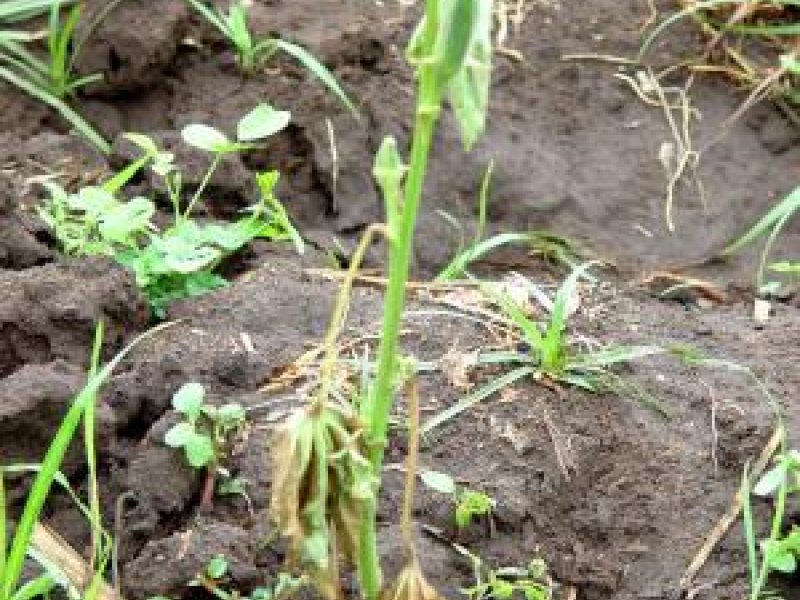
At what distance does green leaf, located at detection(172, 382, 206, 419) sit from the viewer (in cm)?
207

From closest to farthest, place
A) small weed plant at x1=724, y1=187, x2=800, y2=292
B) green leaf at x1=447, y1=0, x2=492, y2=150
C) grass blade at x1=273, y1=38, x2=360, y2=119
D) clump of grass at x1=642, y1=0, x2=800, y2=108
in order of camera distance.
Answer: green leaf at x1=447, y1=0, x2=492, y2=150 < small weed plant at x1=724, y1=187, x2=800, y2=292 < grass blade at x1=273, y1=38, x2=360, y2=119 < clump of grass at x1=642, y1=0, x2=800, y2=108

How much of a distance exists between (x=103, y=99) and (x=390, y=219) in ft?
5.21

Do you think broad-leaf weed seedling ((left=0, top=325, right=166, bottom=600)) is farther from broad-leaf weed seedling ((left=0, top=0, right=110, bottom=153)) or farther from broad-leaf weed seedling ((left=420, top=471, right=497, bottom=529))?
broad-leaf weed seedling ((left=0, top=0, right=110, bottom=153))

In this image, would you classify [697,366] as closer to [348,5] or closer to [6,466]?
[6,466]

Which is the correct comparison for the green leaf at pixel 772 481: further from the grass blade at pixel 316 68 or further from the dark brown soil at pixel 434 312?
the grass blade at pixel 316 68

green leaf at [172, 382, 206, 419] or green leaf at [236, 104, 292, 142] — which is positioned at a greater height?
green leaf at [236, 104, 292, 142]

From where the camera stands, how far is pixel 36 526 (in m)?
2.06

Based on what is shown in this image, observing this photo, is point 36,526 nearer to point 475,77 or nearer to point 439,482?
point 439,482

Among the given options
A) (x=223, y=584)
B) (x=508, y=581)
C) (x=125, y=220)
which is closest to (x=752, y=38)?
(x=125, y=220)

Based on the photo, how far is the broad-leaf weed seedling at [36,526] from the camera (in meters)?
1.86

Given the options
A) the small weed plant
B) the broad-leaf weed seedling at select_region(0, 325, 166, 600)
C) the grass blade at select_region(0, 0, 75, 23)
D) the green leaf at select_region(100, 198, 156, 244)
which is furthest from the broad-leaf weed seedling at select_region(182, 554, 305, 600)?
the grass blade at select_region(0, 0, 75, 23)

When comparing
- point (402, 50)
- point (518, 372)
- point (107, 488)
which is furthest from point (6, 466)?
point (402, 50)

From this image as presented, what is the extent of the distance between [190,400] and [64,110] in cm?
101

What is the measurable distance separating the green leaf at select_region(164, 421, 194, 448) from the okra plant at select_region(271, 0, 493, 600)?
373 mm
